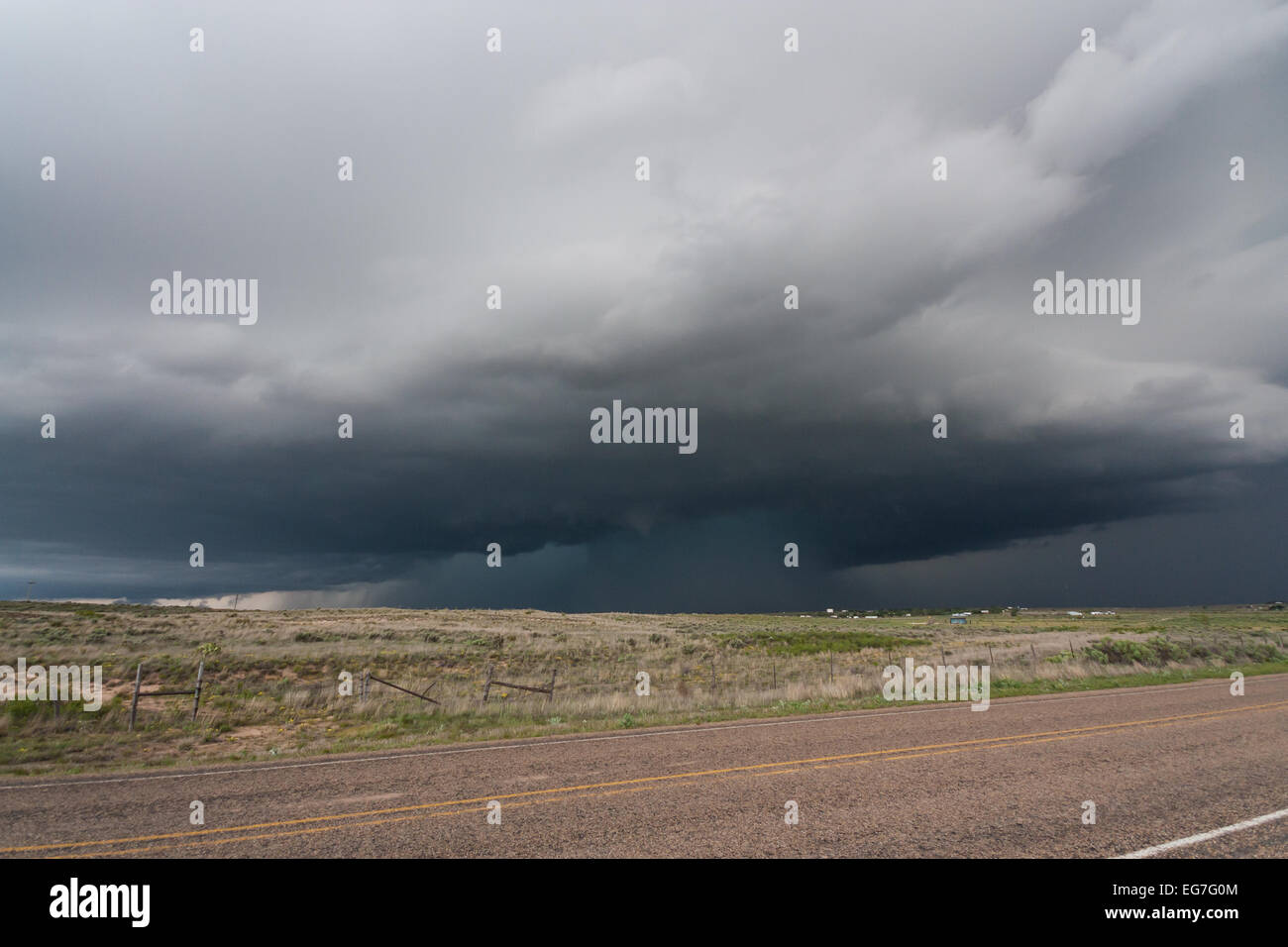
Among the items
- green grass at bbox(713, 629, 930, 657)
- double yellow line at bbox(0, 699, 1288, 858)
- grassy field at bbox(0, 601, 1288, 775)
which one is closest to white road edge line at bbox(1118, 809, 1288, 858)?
double yellow line at bbox(0, 699, 1288, 858)

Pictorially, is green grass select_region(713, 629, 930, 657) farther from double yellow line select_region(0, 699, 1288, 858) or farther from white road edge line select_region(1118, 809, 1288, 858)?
white road edge line select_region(1118, 809, 1288, 858)

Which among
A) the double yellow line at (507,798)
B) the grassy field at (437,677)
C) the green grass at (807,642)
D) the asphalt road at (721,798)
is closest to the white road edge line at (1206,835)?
the asphalt road at (721,798)

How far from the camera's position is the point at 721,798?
10.1 meters

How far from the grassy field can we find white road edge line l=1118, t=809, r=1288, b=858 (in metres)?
12.8

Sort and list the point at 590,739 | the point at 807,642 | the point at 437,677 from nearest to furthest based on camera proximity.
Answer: the point at 590,739 → the point at 437,677 → the point at 807,642

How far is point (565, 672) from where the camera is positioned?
109 feet

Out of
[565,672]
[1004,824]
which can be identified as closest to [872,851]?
[1004,824]

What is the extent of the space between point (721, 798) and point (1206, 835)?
5.81 metres

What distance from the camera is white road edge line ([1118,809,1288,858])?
7434 millimetres

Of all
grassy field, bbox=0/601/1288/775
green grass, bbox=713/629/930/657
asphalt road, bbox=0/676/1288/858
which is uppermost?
asphalt road, bbox=0/676/1288/858

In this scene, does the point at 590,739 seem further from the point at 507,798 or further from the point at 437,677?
the point at 437,677

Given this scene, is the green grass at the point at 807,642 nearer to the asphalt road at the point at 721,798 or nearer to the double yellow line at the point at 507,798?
the asphalt road at the point at 721,798

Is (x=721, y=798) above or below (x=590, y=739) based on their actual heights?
above

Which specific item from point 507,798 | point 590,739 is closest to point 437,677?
point 590,739
